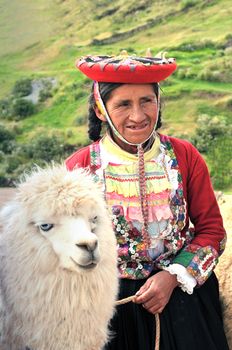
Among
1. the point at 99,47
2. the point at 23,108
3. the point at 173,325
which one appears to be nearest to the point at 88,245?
the point at 173,325

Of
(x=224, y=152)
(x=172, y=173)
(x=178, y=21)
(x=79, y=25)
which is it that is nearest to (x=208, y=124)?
(x=224, y=152)

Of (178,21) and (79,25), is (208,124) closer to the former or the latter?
(178,21)

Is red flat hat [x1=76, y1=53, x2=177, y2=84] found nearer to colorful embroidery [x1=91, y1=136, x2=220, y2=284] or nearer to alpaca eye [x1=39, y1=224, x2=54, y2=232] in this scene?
colorful embroidery [x1=91, y1=136, x2=220, y2=284]

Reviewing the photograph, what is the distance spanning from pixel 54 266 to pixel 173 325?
599mm

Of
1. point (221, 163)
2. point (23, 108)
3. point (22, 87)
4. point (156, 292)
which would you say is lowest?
point (221, 163)

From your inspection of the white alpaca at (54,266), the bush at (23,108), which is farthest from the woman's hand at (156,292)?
the bush at (23,108)

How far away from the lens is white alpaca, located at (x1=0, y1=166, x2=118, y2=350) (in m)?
1.37

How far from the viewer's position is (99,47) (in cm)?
536

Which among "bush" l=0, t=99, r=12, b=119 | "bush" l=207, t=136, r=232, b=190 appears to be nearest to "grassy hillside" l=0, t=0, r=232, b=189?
"bush" l=0, t=99, r=12, b=119

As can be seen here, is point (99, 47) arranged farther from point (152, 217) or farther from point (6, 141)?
point (152, 217)

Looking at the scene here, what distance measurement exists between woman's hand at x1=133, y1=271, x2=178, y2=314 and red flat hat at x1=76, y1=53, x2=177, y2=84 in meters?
0.64

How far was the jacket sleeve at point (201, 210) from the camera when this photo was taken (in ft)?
5.96

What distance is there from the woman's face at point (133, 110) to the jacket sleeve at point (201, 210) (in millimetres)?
191

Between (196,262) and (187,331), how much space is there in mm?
236
